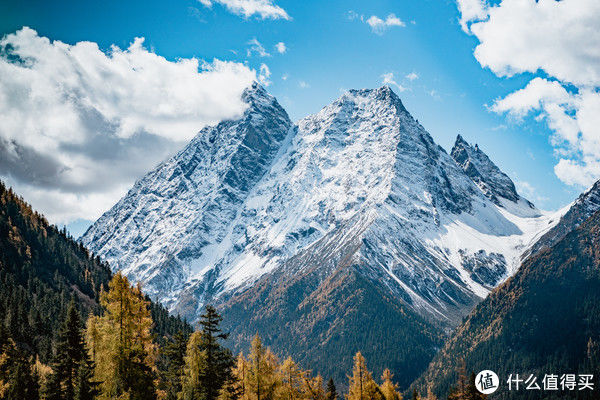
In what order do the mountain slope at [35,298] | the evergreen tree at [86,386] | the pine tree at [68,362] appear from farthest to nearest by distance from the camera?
the mountain slope at [35,298] → the pine tree at [68,362] → the evergreen tree at [86,386]

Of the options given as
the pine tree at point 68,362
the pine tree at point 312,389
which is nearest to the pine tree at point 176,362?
the pine tree at point 68,362

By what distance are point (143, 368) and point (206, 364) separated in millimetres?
6980

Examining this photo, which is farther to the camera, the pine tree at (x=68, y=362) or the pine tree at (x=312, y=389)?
the pine tree at (x=312, y=389)

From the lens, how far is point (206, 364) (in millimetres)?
48500

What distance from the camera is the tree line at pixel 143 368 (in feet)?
140

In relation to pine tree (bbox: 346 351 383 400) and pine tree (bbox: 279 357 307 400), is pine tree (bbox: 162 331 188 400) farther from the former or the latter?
pine tree (bbox: 346 351 383 400)

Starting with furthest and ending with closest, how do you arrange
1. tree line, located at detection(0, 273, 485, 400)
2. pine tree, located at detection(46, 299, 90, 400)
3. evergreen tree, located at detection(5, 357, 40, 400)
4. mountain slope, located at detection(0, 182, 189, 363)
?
1. mountain slope, located at detection(0, 182, 189, 363)
2. evergreen tree, located at detection(5, 357, 40, 400)
3. pine tree, located at detection(46, 299, 90, 400)
4. tree line, located at detection(0, 273, 485, 400)

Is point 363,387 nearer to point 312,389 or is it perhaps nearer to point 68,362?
point 312,389

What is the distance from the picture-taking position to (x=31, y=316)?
5128 inches

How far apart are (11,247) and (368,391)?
180 meters

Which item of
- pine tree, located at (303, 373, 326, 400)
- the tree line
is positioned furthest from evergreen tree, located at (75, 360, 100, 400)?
pine tree, located at (303, 373, 326, 400)

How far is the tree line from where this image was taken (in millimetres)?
42656

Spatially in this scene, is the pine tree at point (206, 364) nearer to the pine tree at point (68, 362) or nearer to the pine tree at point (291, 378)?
the pine tree at point (291, 378)

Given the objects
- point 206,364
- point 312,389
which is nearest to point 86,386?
point 206,364
